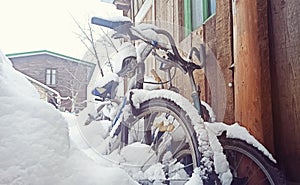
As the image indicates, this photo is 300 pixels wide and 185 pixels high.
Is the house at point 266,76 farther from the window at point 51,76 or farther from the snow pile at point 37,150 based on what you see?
the snow pile at point 37,150

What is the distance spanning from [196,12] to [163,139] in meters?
0.95

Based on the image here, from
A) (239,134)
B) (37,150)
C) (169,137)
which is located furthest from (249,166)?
(37,150)

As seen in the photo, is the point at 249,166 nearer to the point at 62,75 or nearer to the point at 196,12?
the point at 62,75

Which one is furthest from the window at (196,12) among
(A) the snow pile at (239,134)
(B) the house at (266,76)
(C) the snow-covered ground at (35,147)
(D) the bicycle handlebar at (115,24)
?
(C) the snow-covered ground at (35,147)

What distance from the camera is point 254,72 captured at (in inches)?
61.0

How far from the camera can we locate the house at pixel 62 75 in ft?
5.47

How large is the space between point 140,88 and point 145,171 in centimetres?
36

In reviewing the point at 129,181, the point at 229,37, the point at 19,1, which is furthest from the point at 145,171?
the point at 19,1

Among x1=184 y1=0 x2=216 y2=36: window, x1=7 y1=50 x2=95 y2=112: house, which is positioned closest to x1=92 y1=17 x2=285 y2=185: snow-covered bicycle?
x1=7 y1=50 x2=95 y2=112: house

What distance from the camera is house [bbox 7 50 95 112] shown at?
1.67 meters

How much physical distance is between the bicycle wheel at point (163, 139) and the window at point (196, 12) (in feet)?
2.31

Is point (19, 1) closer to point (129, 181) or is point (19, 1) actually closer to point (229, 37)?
point (229, 37)

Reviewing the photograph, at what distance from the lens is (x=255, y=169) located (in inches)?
55.9

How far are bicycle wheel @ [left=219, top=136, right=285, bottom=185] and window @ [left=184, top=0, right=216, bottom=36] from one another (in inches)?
32.5
